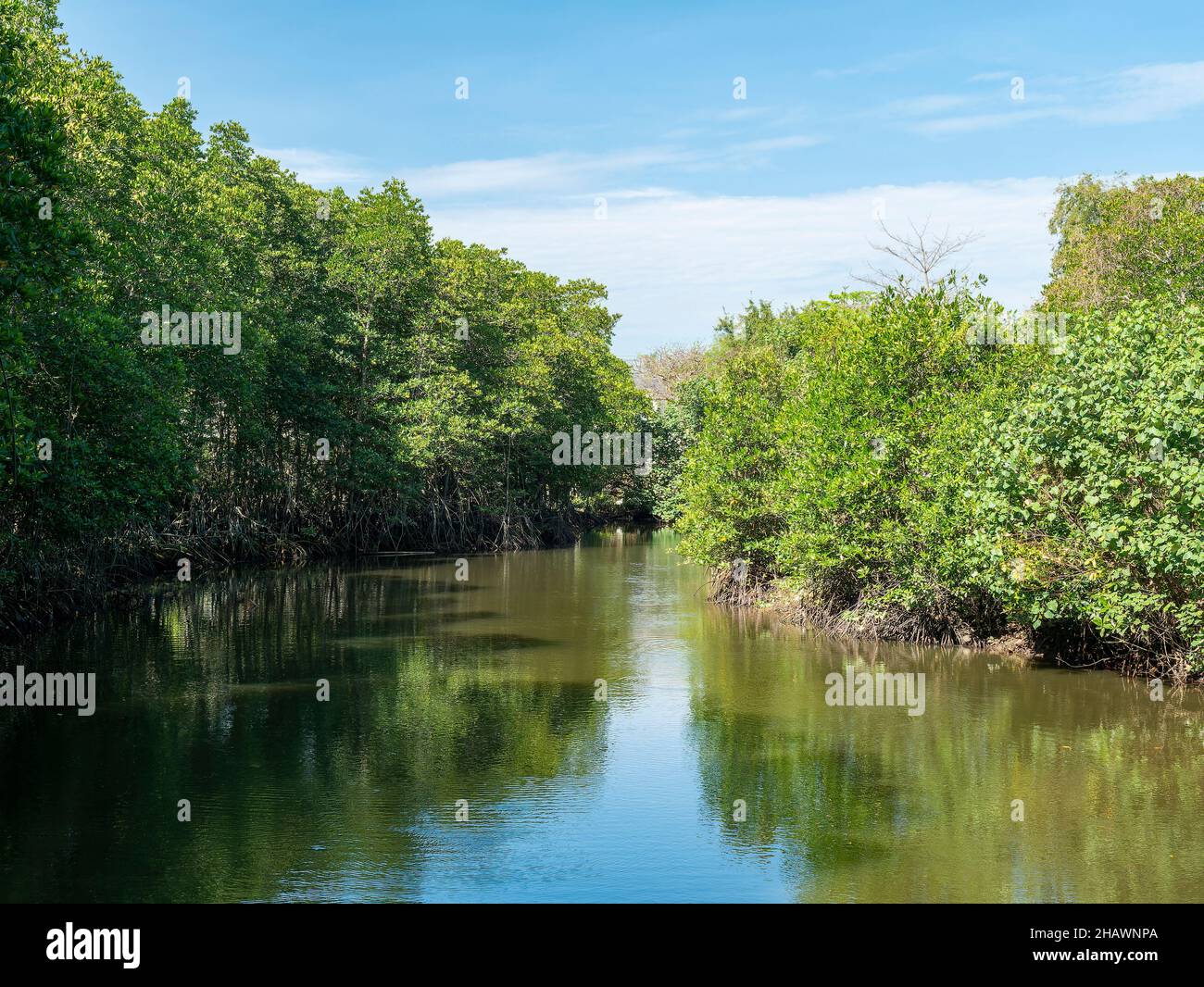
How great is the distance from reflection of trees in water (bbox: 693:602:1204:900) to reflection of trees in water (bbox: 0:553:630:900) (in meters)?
2.06

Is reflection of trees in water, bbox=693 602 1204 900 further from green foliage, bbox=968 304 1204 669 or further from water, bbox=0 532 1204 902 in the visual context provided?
green foliage, bbox=968 304 1204 669

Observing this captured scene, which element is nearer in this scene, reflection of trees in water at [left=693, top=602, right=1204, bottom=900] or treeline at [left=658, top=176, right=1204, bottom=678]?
reflection of trees in water at [left=693, top=602, right=1204, bottom=900]

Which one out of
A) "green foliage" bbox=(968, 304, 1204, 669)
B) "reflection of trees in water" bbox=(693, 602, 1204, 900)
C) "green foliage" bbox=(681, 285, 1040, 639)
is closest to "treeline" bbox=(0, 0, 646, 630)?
"reflection of trees in water" bbox=(693, 602, 1204, 900)

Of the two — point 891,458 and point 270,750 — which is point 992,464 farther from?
point 270,750

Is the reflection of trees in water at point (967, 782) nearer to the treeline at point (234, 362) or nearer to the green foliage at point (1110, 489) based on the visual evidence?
the green foliage at point (1110, 489)

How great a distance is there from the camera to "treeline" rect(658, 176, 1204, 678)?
11953 mm

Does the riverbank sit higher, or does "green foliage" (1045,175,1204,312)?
"green foliage" (1045,175,1204,312)

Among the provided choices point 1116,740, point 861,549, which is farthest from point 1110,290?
point 1116,740

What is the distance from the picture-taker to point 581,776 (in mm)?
10266

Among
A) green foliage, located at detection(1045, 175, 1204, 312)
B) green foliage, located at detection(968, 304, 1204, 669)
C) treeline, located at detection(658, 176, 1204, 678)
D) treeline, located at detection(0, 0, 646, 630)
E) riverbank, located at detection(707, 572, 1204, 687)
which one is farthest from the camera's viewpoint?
green foliage, located at detection(1045, 175, 1204, 312)

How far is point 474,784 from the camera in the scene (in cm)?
984

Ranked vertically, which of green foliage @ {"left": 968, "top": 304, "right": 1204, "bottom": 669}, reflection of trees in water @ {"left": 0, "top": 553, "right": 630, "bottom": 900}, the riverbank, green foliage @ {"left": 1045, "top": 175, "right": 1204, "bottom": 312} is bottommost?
reflection of trees in water @ {"left": 0, "top": 553, "right": 630, "bottom": 900}

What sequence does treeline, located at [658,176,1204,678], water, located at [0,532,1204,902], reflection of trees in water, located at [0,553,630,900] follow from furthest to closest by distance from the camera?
treeline, located at [658,176,1204,678]
reflection of trees in water, located at [0,553,630,900]
water, located at [0,532,1204,902]

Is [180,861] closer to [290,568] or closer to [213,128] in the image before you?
[290,568]
